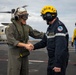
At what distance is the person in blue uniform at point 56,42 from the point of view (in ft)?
21.5

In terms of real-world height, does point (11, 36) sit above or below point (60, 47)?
above

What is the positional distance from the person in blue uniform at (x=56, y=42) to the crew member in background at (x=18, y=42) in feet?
1.65

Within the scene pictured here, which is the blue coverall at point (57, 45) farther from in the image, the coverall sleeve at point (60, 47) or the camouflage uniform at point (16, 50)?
the camouflage uniform at point (16, 50)

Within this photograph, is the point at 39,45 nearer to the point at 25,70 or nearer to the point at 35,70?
the point at 25,70

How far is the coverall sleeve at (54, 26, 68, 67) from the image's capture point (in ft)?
21.4

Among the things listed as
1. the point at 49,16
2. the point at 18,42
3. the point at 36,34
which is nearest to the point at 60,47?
the point at 49,16

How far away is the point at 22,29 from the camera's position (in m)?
7.25

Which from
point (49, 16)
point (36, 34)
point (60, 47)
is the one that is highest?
point (49, 16)

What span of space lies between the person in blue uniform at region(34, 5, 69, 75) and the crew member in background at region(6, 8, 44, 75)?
50cm

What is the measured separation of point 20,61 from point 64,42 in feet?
3.60

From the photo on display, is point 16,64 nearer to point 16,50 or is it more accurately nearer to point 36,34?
point 16,50

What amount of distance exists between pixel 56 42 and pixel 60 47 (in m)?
0.13

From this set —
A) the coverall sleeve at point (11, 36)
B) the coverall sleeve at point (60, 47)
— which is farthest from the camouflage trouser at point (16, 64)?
the coverall sleeve at point (60, 47)

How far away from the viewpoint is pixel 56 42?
21.8ft
